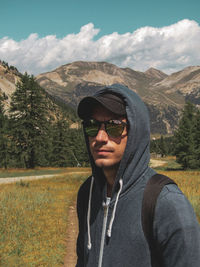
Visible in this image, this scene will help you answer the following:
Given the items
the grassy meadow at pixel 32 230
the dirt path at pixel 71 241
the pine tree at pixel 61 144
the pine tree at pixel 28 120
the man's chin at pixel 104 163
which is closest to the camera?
the man's chin at pixel 104 163

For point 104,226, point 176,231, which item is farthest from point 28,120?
point 176,231

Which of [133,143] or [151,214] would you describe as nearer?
[151,214]

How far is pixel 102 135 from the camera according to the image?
1.81 metres

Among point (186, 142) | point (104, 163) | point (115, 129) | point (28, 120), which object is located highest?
point (28, 120)

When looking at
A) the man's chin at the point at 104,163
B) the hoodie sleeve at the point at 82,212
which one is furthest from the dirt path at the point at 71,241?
the man's chin at the point at 104,163

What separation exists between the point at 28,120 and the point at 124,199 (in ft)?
112

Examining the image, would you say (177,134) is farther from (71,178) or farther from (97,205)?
(97,205)

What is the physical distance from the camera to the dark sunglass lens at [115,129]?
1.75 meters

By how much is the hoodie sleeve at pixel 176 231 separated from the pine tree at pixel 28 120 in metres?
33.9

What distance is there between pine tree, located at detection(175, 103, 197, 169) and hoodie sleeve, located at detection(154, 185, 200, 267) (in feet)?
118

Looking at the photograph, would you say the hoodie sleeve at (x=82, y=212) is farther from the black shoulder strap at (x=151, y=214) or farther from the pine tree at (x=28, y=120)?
the pine tree at (x=28, y=120)

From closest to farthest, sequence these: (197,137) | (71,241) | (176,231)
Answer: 1. (176,231)
2. (71,241)
3. (197,137)

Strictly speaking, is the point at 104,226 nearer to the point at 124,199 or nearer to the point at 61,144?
the point at 124,199

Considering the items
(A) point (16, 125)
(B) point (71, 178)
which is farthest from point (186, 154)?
(A) point (16, 125)
